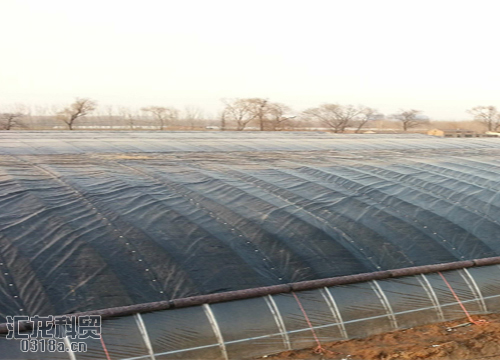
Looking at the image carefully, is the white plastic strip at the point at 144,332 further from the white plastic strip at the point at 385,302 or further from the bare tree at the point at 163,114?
the bare tree at the point at 163,114

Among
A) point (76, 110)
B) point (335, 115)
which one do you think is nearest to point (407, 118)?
point (335, 115)

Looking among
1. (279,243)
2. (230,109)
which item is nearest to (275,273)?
(279,243)

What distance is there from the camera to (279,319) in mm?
10898

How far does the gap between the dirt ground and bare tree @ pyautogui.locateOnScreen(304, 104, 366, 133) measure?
68.6 metres

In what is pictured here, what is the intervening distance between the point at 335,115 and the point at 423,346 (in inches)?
2878

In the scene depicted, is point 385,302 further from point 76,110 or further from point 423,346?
point 76,110

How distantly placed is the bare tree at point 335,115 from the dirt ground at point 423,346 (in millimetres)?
68633

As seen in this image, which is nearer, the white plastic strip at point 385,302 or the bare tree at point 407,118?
the white plastic strip at point 385,302

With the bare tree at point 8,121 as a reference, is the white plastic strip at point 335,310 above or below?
below

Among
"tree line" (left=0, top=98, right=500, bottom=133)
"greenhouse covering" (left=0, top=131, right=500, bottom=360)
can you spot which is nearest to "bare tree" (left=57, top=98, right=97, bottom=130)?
"tree line" (left=0, top=98, right=500, bottom=133)

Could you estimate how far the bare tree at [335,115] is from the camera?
80.5 meters

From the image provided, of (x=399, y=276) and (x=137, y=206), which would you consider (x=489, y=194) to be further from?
(x=137, y=206)

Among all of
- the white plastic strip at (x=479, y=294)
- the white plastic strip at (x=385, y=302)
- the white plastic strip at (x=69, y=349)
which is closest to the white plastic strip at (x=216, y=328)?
the white plastic strip at (x=69, y=349)

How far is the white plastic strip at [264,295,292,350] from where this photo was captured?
1077 cm
